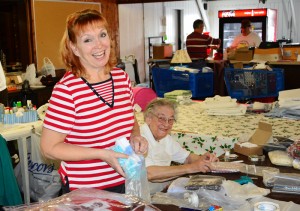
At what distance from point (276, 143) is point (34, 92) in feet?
14.0

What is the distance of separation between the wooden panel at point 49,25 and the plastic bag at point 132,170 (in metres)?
6.29

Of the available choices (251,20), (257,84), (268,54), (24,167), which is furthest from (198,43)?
(251,20)

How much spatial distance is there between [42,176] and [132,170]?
87.7 inches

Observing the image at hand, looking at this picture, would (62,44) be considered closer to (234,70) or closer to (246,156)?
(246,156)

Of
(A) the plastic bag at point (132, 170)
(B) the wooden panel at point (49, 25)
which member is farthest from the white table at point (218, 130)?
(B) the wooden panel at point (49, 25)

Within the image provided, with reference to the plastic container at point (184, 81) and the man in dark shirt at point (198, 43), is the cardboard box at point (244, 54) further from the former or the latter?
the plastic container at point (184, 81)

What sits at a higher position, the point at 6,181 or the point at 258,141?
the point at 258,141

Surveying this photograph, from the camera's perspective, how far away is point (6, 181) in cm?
274

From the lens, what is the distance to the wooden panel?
7730 mm

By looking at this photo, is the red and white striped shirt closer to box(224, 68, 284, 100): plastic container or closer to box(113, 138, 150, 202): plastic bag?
box(113, 138, 150, 202): plastic bag

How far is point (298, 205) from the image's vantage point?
1562 millimetres

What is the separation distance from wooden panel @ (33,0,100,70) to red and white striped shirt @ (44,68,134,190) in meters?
6.04

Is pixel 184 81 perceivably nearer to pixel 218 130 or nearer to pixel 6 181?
pixel 218 130

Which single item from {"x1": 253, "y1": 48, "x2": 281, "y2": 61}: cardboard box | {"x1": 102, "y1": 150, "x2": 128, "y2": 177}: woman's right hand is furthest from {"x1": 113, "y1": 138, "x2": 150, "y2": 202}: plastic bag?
{"x1": 253, "y1": 48, "x2": 281, "y2": 61}: cardboard box
